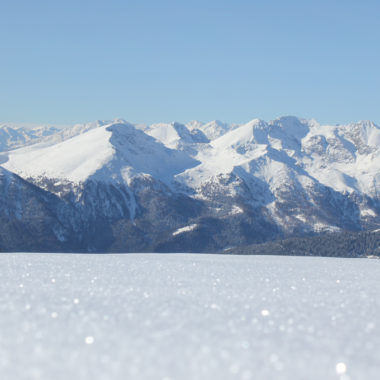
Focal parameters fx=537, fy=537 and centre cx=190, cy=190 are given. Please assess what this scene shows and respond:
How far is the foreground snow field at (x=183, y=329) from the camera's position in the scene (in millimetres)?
33750

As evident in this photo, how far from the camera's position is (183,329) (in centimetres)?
4297

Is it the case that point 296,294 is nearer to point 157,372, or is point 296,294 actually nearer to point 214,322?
point 214,322

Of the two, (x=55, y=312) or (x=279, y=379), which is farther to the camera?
(x=55, y=312)

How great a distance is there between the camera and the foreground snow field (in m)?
33.8

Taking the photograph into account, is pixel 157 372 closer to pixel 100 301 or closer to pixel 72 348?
pixel 72 348

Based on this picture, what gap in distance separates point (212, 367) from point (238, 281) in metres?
41.7

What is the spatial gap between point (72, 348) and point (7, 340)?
525 cm

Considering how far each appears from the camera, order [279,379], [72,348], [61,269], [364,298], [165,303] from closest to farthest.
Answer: [279,379] < [72,348] < [165,303] < [364,298] < [61,269]

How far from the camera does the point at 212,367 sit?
3412 cm

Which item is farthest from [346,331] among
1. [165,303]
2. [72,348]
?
[72,348]

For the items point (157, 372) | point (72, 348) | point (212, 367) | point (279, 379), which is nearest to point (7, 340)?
point (72, 348)

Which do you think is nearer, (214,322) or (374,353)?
(374,353)

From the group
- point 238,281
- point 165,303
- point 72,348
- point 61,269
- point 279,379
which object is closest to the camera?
point 279,379

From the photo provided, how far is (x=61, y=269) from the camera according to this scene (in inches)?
3314
